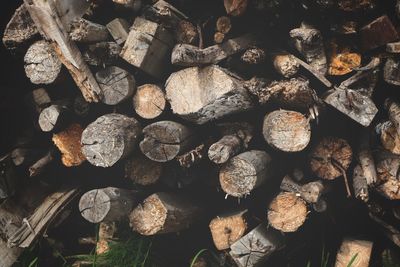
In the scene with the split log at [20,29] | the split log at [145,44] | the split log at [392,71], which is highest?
the split log at [20,29]

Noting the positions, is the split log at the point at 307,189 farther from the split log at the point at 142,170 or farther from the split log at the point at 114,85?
the split log at the point at 114,85

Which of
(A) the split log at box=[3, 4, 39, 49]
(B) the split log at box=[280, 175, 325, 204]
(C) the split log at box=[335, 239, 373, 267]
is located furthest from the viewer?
(A) the split log at box=[3, 4, 39, 49]

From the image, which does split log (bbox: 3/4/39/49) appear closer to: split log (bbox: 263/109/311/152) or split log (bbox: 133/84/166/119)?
split log (bbox: 133/84/166/119)

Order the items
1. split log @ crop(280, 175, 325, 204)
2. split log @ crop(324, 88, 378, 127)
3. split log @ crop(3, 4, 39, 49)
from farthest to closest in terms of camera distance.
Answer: split log @ crop(3, 4, 39, 49) < split log @ crop(280, 175, 325, 204) < split log @ crop(324, 88, 378, 127)

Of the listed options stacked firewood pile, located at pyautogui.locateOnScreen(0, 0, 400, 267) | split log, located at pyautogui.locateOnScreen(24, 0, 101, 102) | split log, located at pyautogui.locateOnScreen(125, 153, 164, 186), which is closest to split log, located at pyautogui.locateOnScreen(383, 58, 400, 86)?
stacked firewood pile, located at pyautogui.locateOnScreen(0, 0, 400, 267)

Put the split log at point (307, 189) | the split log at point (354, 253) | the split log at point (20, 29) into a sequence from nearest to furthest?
the split log at point (307, 189), the split log at point (354, 253), the split log at point (20, 29)

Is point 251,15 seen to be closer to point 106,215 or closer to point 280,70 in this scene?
point 280,70

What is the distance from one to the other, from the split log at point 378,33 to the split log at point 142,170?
1.44 m

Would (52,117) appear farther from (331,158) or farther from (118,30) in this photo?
(331,158)

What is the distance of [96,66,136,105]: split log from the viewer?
214 centimetres

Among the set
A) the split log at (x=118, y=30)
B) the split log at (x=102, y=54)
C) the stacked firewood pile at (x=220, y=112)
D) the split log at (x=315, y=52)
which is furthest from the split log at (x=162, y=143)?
the split log at (x=315, y=52)

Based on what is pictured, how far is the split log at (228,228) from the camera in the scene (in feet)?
7.31

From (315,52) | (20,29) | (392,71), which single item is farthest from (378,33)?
(20,29)

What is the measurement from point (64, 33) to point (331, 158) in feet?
5.52
